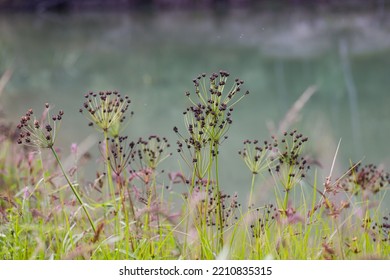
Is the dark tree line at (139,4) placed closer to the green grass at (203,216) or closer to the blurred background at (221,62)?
the blurred background at (221,62)

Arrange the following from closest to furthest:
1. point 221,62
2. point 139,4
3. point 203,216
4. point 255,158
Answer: point 255,158 → point 203,216 → point 221,62 → point 139,4

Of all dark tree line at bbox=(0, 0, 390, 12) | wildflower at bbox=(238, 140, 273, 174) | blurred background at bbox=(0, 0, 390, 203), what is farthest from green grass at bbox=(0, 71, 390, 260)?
dark tree line at bbox=(0, 0, 390, 12)

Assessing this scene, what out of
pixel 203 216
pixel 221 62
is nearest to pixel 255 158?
pixel 203 216

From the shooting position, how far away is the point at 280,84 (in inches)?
447

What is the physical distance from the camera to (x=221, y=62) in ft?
45.9

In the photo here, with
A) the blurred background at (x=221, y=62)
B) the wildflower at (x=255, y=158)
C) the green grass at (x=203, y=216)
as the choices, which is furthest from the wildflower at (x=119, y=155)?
the blurred background at (x=221, y=62)

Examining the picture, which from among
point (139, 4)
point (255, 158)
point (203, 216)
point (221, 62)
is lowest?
point (203, 216)

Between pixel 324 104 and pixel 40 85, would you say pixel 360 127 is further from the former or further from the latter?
pixel 40 85

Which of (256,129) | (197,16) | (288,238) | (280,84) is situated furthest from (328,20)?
(288,238)

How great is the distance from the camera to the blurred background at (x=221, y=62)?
7.43 meters

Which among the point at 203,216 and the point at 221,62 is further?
the point at 221,62

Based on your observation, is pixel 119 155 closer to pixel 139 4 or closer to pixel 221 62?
pixel 221 62
